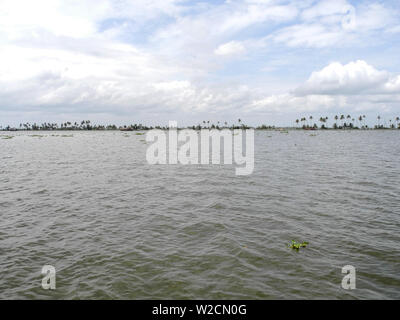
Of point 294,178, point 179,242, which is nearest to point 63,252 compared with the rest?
point 179,242

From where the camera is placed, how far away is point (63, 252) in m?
11.5

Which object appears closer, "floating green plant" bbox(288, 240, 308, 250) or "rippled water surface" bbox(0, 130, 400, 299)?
"rippled water surface" bbox(0, 130, 400, 299)

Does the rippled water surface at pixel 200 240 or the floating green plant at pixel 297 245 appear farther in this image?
the floating green plant at pixel 297 245

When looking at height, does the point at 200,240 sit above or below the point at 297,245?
below

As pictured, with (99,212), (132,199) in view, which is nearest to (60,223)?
(99,212)

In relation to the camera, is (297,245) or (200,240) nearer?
(297,245)

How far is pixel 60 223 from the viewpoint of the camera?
15.2 metres

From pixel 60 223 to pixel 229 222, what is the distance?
975cm
